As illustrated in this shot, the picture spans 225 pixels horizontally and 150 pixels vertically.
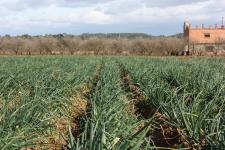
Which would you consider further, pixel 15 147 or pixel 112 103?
pixel 112 103

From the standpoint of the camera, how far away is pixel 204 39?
7831cm

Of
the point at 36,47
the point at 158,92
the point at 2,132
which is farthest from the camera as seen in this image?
the point at 36,47

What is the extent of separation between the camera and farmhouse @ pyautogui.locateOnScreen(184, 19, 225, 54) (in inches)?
2901

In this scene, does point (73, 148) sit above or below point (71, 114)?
above

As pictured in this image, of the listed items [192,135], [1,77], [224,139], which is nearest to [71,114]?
[1,77]

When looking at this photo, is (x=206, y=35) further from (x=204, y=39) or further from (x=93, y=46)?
(x=93, y=46)

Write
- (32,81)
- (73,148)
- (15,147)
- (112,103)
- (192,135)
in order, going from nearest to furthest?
(73,148) → (15,147) → (192,135) → (112,103) → (32,81)

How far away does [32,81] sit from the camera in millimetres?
9352

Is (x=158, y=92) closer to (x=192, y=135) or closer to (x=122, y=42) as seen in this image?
(x=192, y=135)

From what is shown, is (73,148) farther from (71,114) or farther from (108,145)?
(71,114)

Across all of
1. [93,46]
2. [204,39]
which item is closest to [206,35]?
[204,39]

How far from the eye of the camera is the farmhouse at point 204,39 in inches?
2901

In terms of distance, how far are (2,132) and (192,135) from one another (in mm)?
2014

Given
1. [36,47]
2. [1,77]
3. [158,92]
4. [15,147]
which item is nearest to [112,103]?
[158,92]
